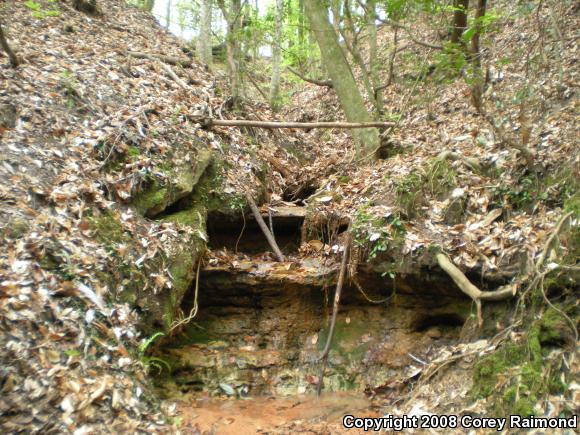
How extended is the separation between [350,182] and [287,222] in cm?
128

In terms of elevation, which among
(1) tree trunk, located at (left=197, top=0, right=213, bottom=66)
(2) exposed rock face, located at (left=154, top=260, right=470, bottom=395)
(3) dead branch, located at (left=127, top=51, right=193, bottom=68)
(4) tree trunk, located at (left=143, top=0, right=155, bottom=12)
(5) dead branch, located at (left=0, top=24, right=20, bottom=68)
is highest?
(4) tree trunk, located at (left=143, top=0, right=155, bottom=12)

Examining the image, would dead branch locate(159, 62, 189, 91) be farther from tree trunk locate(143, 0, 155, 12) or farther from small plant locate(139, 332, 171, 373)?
tree trunk locate(143, 0, 155, 12)

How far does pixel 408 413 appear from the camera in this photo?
4.88 m

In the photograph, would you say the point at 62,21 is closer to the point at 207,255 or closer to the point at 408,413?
the point at 207,255

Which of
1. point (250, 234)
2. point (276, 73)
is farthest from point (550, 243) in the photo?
point (276, 73)

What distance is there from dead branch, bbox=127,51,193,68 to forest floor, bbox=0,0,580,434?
211 millimetres

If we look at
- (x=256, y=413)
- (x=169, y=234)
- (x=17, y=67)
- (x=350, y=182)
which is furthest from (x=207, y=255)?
(x=17, y=67)

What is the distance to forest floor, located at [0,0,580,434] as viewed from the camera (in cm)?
393

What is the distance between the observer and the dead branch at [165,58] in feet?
32.6

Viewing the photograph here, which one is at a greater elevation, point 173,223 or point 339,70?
point 339,70

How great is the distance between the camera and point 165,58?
10508 millimetres

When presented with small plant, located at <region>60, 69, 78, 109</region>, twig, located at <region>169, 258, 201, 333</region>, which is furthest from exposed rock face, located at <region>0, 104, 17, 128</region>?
twig, located at <region>169, 258, 201, 333</region>

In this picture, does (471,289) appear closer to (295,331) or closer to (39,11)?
(295,331)

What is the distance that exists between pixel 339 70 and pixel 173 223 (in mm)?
4720
